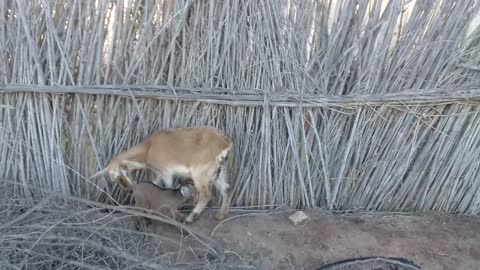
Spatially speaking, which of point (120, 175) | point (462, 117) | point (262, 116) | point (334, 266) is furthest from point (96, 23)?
point (462, 117)

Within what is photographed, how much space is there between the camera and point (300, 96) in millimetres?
4875

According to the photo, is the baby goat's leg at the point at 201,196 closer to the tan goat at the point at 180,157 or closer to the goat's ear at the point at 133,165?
the tan goat at the point at 180,157

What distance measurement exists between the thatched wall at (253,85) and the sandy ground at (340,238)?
0.37 meters

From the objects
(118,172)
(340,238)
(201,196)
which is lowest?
(340,238)

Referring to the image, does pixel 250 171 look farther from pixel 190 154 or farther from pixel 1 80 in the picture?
pixel 1 80

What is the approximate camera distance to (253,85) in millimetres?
4906

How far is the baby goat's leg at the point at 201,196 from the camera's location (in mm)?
4949

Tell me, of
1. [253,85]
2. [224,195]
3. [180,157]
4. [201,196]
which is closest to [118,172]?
[180,157]

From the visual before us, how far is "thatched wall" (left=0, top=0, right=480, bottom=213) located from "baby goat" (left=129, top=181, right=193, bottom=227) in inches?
19.4

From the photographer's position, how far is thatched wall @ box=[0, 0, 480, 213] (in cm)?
479

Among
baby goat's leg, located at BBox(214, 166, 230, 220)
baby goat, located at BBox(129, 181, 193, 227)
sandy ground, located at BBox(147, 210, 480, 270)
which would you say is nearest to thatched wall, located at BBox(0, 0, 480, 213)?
baby goat's leg, located at BBox(214, 166, 230, 220)

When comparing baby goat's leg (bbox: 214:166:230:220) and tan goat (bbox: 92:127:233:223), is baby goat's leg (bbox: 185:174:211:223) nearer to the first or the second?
tan goat (bbox: 92:127:233:223)

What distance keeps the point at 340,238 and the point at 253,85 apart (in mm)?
1487

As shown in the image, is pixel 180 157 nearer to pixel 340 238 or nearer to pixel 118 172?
pixel 118 172
